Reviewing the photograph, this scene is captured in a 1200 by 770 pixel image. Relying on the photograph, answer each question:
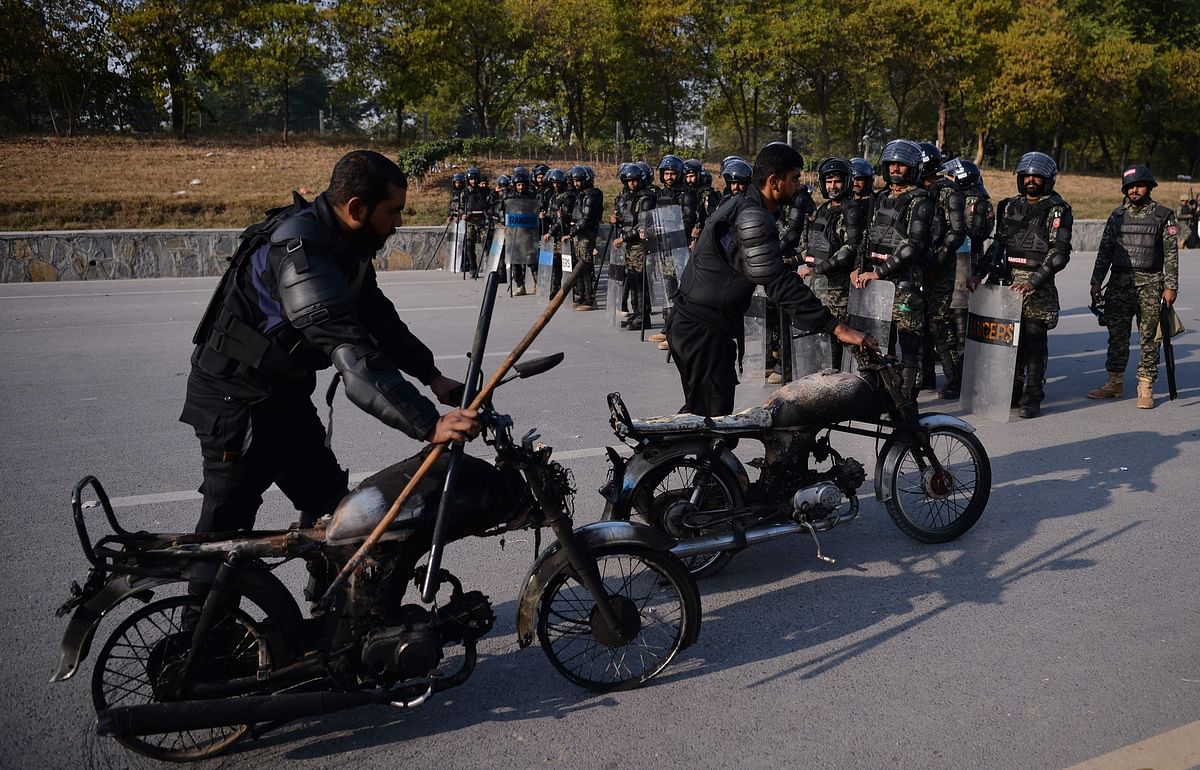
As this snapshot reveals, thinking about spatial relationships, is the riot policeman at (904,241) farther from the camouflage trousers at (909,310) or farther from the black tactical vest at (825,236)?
the black tactical vest at (825,236)

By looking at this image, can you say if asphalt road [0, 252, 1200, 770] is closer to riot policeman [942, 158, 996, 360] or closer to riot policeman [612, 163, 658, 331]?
riot policeman [942, 158, 996, 360]

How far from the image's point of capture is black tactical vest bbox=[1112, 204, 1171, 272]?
25.3ft

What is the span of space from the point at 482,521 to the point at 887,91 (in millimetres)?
50598

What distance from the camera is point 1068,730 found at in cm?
323

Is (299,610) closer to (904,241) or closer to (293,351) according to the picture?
(293,351)

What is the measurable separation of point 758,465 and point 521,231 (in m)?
10.9

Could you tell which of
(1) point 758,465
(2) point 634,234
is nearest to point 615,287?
(2) point 634,234

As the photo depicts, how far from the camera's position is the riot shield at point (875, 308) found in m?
7.03

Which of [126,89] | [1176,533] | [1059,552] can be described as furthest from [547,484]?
[126,89]

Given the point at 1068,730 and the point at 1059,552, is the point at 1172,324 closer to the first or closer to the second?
the point at 1059,552

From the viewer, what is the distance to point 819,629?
398 centimetres

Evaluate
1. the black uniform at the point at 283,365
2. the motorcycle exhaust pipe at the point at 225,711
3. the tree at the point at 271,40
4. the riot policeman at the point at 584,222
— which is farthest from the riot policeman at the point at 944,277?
the tree at the point at 271,40

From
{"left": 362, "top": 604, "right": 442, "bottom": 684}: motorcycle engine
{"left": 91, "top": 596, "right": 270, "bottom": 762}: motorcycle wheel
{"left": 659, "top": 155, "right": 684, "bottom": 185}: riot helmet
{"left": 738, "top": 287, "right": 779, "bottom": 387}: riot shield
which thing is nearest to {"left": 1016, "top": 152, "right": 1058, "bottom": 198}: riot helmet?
{"left": 738, "top": 287, "right": 779, "bottom": 387}: riot shield

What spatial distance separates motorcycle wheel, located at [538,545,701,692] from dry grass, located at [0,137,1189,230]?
2058 cm
